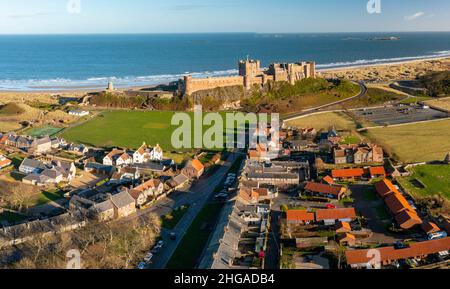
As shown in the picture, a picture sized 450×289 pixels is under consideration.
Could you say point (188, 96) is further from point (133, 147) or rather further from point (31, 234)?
point (31, 234)

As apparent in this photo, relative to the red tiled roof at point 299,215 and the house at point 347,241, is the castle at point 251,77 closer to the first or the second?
the red tiled roof at point 299,215

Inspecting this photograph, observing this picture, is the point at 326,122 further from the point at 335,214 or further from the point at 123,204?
the point at 123,204

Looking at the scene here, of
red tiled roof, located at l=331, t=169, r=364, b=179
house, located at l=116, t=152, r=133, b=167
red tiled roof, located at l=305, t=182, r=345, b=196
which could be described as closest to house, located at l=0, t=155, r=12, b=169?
house, located at l=116, t=152, r=133, b=167

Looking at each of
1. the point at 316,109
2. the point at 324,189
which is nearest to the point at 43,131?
the point at 324,189

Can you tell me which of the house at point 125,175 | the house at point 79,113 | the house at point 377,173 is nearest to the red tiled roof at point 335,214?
the house at point 377,173
